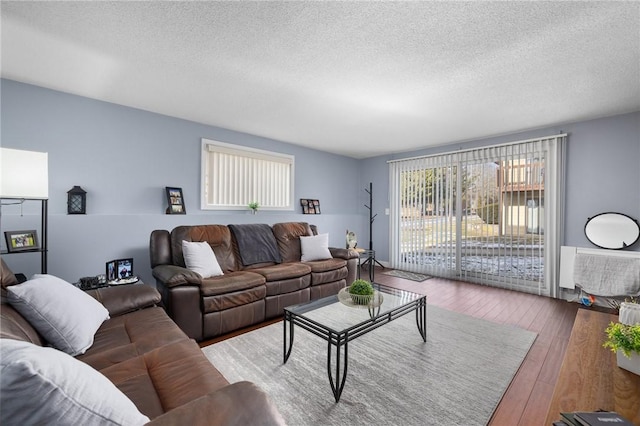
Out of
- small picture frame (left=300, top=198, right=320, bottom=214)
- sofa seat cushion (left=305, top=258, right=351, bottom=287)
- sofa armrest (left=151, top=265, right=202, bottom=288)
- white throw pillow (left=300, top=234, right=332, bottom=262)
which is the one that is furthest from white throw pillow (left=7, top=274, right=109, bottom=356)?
small picture frame (left=300, top=198, right=320, bottom=214)

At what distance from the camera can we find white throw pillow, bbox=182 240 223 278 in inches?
112

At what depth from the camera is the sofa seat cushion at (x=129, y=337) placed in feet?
4.55

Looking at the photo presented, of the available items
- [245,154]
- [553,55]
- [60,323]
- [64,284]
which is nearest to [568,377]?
[553,55]

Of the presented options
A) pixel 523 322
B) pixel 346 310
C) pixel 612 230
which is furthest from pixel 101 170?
pixel 612 230

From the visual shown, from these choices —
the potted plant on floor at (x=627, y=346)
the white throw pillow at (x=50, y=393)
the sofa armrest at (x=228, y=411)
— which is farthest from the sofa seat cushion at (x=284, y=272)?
the potted plant on floor at (x=627, y=346)

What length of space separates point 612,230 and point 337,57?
399 cm

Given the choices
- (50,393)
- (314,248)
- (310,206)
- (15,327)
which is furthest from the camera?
(310,206)

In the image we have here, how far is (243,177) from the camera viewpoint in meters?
4.28

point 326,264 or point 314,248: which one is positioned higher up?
point 314,248

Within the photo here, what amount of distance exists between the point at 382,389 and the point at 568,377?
3.29ft

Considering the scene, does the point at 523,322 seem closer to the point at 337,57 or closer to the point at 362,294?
the point at 362,294

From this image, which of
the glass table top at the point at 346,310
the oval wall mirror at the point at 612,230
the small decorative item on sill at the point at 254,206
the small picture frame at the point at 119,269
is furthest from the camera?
the small decorative item on sill at the point at 254,206

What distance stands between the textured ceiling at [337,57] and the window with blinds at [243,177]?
67 centimetres

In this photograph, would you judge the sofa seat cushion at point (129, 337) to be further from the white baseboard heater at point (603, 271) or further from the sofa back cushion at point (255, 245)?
the white baseboard heater at point (603, 271)
